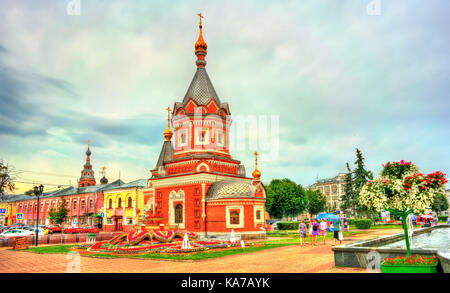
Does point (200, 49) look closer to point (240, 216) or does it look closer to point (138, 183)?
point (240, 216)

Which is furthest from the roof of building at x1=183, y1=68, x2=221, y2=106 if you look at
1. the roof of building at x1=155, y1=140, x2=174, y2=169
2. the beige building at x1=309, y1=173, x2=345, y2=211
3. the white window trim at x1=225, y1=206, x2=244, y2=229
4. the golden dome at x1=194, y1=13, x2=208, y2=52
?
the beige building at x1=309, y1=173, x2=345, y2=211

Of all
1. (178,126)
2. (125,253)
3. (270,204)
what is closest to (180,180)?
(178,126)

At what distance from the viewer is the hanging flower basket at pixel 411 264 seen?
10258 millimetres

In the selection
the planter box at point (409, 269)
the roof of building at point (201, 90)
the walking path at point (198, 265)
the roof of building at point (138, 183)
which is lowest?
the walking path at point (198, 265)

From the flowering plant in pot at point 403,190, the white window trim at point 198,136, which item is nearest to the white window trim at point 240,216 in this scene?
the white window trim at point 198,136

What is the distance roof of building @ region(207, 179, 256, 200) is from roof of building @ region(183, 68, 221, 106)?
9112mm

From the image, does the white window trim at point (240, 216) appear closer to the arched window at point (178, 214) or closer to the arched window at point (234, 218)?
the arched window at point (234, 218)

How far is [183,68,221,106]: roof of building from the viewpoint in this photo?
122ft

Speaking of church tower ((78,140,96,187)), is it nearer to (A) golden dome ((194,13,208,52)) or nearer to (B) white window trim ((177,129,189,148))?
(B) white window trim ((177,129,189,148))

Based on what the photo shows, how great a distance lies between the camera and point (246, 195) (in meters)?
32.7

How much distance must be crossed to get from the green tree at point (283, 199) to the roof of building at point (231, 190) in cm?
3438

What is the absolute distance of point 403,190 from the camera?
457 inches

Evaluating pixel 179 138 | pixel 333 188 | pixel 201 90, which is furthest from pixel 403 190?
pixel 333 188

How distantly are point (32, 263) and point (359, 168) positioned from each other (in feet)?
157
